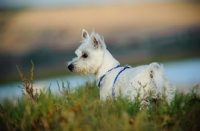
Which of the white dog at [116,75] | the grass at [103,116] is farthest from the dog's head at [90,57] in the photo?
the grass at [103,116]

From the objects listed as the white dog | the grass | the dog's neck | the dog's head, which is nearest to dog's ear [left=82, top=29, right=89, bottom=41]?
the white dog

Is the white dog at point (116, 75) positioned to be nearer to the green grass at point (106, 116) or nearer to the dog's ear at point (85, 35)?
the dog's ear at point (85, 35)

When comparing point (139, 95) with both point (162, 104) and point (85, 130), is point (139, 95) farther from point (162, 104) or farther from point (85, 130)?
point (85, 130)

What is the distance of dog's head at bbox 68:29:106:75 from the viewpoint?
678 centimetres

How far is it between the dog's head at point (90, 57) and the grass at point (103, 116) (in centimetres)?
130

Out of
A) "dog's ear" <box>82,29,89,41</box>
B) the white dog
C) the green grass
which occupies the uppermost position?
"dog's ear" <box>82,29,89,41</box>

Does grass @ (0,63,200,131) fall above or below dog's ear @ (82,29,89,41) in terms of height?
below

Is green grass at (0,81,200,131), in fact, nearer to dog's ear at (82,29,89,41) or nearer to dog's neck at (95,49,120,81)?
dog's neck at (95,49,120,81)

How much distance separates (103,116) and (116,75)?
181 cm

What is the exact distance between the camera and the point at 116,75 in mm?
Answer: 6336

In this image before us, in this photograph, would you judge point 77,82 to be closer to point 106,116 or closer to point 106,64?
point 106,64

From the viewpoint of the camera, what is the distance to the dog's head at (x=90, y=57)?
678 centimetres

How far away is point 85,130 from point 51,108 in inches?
32.7

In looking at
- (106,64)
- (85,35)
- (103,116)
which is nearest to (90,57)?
(106,64)
